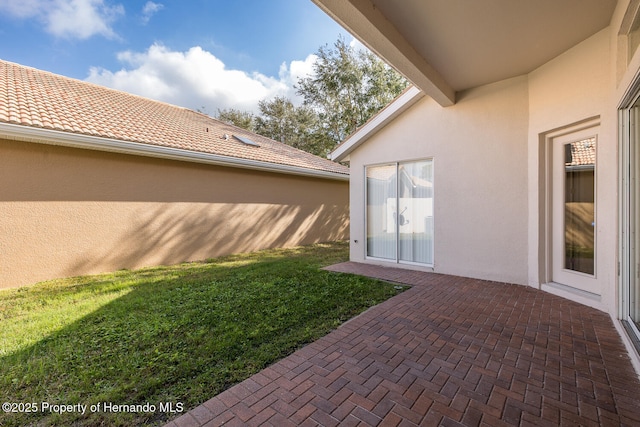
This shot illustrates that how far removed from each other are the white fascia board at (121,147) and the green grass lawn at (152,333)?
9.42 ft

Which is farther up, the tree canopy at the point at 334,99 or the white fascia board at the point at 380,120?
the tree canopy at the point at 334,99

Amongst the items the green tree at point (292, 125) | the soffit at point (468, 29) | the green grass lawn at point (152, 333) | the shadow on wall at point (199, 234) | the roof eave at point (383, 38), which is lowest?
the green grass lawn at point (152, 333)

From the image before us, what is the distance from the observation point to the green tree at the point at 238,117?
77.7ft

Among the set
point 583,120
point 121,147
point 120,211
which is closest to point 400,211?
point 583,120

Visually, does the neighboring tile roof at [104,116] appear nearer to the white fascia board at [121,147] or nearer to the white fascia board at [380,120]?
the white fascia board at [121,147]

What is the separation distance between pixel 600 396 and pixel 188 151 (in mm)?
8291

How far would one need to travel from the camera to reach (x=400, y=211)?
6766 millimetres

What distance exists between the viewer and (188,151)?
733 cm

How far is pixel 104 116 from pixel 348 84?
15.5 meters

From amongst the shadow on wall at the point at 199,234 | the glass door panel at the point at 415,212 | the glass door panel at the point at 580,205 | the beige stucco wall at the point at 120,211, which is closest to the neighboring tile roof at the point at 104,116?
the beige stucco wall at the point at 120,211

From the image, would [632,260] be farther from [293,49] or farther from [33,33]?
[293,49]

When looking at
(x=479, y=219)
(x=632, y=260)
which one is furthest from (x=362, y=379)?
(x=479, y=219)

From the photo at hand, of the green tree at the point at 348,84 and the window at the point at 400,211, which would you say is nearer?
the window at the point at 400,211

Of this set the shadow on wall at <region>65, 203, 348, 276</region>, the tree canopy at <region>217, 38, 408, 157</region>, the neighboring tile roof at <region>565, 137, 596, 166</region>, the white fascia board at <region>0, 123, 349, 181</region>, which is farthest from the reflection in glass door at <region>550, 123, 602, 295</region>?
the tree canopy at <region>217, 38, 408, 157</region>
